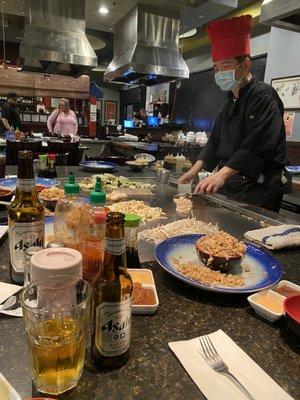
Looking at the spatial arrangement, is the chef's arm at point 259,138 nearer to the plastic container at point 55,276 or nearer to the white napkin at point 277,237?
the white napkin at point 277,237

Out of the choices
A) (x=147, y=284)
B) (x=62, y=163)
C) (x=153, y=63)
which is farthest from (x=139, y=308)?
(x=153, y=63)

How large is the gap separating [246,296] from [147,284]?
297 mm

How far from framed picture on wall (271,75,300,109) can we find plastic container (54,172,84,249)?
212 inches

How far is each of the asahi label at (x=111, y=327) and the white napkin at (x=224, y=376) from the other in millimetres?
137

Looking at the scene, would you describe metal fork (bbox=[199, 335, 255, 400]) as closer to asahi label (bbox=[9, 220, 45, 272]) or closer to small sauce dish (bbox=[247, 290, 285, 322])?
small sauce dish (bbox=[247, 290, 285, 322])

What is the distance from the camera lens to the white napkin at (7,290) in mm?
812

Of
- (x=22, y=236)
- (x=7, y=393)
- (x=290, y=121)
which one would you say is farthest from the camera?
(x=290, y=121)

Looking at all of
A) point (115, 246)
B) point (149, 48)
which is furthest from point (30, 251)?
point (149, 48)

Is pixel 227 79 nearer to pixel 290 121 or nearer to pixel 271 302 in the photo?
pixel 271 302

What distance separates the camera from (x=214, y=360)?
2.12 feet

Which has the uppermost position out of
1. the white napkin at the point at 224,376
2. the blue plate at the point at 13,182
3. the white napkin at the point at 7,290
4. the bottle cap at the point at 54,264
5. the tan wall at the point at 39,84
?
the tan wall at the point at 39,84

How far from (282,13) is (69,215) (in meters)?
1.85

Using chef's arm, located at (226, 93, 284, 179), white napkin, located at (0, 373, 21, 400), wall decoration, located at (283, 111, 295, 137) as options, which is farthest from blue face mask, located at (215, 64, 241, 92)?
wall decoration, located at (283, 111, 295, 137)

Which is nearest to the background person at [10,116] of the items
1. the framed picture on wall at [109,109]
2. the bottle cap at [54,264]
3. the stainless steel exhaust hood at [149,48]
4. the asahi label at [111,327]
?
the stainless steel exhaust hood at [149,48]
